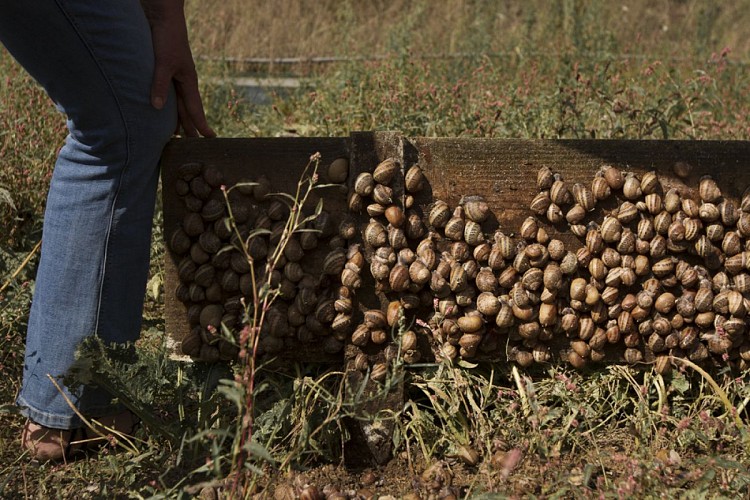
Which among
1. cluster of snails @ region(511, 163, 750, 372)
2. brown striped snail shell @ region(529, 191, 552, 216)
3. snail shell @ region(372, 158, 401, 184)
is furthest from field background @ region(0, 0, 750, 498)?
snail shell @ region(372, 158, 401, 184)

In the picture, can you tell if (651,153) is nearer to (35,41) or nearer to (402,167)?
(402,167)

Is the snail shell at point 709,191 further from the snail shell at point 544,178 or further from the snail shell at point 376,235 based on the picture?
the snail shell at point 376,235

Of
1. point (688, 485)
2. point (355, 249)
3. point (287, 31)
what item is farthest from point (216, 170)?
point (287, 31)

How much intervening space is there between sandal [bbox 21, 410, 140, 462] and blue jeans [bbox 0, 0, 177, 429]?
5 centimetres

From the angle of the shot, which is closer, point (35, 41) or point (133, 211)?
point (35, 41)

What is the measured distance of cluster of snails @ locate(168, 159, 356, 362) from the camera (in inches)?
98.3

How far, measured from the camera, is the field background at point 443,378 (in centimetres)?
217

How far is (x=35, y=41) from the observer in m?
2.08

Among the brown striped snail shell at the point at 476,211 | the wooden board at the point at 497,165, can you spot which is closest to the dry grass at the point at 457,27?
the wooden board at the point at 497,165

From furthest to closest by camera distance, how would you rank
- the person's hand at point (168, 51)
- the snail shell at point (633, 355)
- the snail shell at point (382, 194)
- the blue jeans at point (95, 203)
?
the snail shell at point (633, 355) < the snail shell at point (382, 194) < the person's hand at point (168, 51) < the blue jeans at point (95, 203)

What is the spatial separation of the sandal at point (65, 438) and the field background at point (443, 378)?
0.16 ft

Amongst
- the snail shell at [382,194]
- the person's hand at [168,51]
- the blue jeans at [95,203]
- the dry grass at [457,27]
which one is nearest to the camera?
the blue jeans at [95,203]

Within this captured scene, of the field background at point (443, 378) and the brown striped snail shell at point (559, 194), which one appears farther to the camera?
the brown striped snail shell at point (559, 194)

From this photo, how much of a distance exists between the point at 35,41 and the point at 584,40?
Answer: 4848 mm
